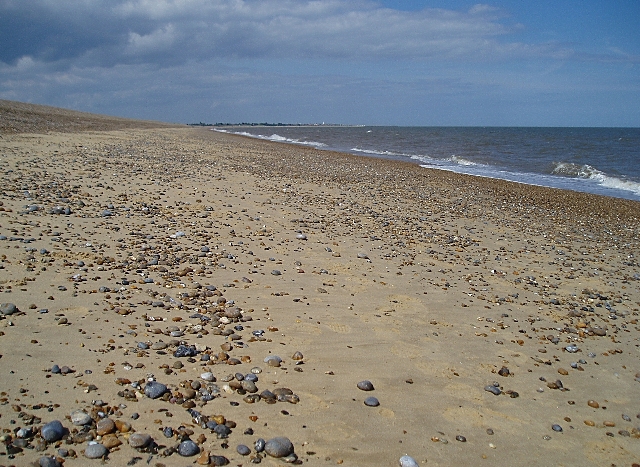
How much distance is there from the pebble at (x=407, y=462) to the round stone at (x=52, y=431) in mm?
2030

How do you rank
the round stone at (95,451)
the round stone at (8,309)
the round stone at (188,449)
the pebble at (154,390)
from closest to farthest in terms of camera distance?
the round stone at (95,451)
the round stone at (188,449)
the pebble at (154,390)
the round stone at (8,309)

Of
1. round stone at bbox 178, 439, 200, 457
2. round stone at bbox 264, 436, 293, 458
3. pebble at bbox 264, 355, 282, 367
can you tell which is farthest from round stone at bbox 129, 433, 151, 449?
pebble at bbox 264, 355, 282, 367

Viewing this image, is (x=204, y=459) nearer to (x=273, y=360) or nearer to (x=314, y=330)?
(x=273, y=360)

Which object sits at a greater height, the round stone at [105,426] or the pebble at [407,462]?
the round stone at [105,426]

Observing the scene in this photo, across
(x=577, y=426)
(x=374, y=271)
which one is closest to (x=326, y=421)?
(x=577, y=426)

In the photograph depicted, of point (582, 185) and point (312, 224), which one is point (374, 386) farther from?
point (582, 185)

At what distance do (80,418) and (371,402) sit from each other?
196cm

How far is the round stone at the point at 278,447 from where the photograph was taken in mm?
2832

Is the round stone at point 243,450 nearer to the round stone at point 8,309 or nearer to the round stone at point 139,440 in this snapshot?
the round stone at point 139,440

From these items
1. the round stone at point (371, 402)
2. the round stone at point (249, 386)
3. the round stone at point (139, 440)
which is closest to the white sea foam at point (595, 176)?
the round stone at point (371, 402)

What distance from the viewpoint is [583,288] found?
22.0 feet

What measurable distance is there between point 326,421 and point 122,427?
4.32ft

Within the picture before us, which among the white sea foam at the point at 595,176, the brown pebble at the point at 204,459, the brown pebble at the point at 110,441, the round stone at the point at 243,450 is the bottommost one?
the round stone at the point at 243,450

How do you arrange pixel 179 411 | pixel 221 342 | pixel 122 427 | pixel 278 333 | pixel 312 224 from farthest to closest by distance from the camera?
pixel 312 224, pixel 278 333, pixel 221 342, pixel 179 411, pixel 122 427
